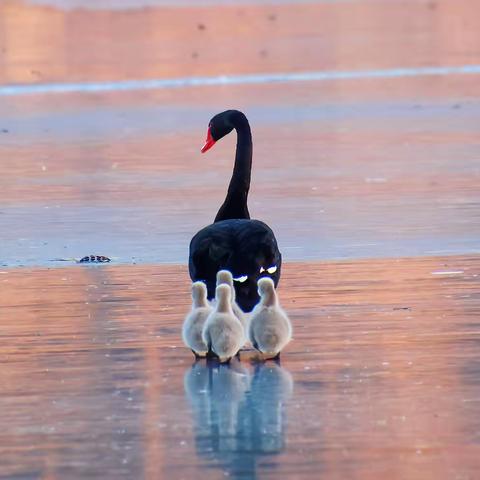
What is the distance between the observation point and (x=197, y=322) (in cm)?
797

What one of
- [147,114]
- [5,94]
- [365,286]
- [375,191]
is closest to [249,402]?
[365,286]

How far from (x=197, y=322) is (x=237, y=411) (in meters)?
1.09

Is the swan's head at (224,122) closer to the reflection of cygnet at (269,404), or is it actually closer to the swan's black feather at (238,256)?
the swan's black feather at (238,256)

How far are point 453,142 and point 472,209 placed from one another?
14.3 ft

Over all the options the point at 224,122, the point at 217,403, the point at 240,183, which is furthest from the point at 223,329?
the point at 224,122

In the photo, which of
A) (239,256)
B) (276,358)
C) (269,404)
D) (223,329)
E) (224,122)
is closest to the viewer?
(269,404)

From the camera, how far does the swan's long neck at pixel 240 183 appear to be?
9.29m

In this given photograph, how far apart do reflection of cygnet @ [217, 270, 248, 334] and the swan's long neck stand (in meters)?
1.18

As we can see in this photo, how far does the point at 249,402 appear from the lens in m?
7.10

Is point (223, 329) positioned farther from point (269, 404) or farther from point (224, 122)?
point (224, 122)

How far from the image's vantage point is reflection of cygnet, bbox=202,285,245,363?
306 inches

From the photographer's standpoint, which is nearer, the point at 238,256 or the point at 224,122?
the point at 238,256

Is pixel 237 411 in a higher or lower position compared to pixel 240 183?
lower

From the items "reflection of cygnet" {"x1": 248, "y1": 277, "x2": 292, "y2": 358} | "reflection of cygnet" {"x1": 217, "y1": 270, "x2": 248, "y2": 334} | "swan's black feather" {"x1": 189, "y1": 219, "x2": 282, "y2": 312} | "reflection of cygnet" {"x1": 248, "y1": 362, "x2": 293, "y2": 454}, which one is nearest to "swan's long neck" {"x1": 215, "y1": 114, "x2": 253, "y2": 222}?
"swan's black feather" {"x1": 189, "y1": 219, "x2": 282, "y2": 312}
